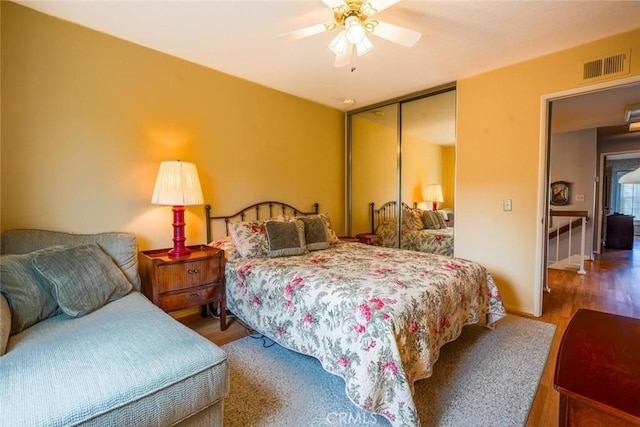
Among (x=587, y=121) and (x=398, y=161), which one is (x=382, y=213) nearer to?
(x=398, y=161)

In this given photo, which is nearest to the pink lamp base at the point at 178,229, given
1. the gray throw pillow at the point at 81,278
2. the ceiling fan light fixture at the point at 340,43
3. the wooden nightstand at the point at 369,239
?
the gray throw pillow at the point at 81,278

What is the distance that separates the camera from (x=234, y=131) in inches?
125

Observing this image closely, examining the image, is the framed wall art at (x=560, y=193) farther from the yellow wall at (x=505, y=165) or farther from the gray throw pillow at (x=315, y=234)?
the gray throw pillow at (x=315, y=234)

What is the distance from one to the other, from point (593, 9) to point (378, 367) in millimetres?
2751

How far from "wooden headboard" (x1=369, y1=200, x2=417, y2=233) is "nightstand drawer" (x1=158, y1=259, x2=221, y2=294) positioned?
236cm

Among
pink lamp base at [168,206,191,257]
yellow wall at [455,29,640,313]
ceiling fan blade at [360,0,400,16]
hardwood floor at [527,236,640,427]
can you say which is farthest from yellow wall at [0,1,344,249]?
hardwood floor at [527,236,640,427]

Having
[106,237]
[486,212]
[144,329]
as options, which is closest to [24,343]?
[144,329]

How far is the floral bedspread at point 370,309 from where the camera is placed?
145cm

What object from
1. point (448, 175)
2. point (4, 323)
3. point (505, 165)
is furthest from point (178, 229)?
point (505, 165)

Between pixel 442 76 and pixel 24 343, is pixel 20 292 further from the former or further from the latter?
pixel 442 76

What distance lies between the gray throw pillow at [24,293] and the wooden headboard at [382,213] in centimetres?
340

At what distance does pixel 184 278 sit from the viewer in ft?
7.72

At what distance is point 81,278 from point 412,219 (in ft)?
10.9

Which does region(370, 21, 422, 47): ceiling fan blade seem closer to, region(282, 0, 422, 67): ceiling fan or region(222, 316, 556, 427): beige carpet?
region(282, 0, 422, 67): ceiling fan
